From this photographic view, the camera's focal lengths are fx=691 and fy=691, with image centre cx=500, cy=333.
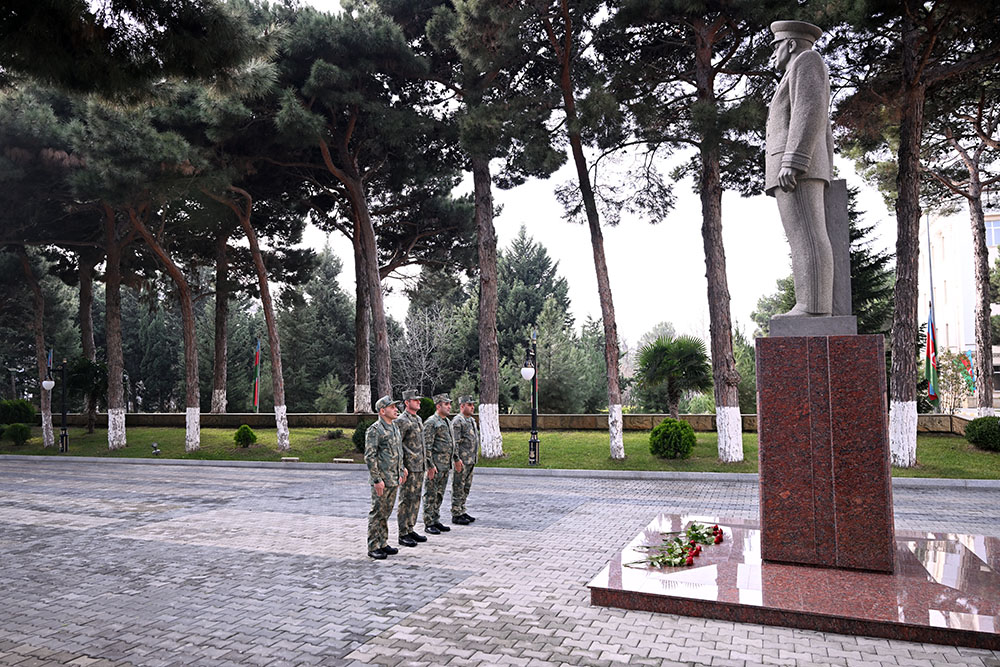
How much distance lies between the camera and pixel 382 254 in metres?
25.5

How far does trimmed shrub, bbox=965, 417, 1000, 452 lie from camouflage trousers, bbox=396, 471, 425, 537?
45.8 feet

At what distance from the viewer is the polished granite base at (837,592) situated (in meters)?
4.72

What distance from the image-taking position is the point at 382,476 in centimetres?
747

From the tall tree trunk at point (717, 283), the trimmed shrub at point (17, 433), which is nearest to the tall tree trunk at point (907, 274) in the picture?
the tall tree trunk at point (717, 283)

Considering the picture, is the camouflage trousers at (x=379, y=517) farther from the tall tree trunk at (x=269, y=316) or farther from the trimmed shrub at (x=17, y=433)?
the trimmed shrub at (x=17, y=433)

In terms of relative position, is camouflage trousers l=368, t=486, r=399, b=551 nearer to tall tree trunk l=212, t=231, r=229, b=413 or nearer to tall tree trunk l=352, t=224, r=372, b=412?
tall tree trunk l=352, t=224, r=372, b=412

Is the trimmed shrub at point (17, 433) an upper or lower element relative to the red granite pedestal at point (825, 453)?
lower

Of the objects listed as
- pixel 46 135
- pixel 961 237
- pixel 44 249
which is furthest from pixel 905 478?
pixel 961 237

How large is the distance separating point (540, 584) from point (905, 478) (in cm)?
1037

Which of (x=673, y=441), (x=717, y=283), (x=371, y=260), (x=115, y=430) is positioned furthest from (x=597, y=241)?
(x=115, y=430)

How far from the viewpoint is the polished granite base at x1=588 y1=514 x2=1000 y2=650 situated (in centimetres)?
472

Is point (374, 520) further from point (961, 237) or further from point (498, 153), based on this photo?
point (961, 237)

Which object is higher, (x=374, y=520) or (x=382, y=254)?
(x=382, y=254)

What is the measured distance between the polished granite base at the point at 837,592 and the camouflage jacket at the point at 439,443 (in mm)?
2972
